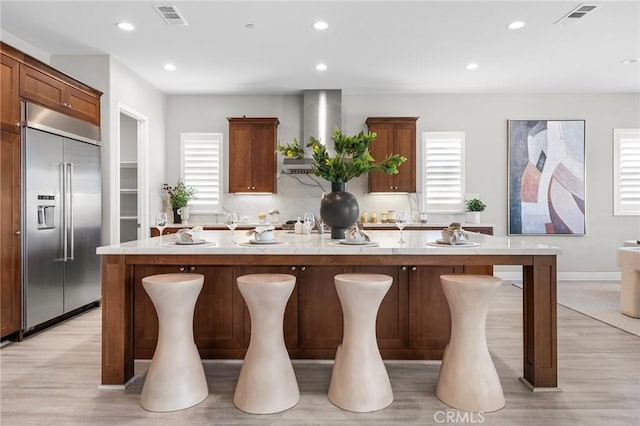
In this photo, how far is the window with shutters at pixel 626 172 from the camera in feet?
20.0

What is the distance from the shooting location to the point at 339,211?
9.12 ft

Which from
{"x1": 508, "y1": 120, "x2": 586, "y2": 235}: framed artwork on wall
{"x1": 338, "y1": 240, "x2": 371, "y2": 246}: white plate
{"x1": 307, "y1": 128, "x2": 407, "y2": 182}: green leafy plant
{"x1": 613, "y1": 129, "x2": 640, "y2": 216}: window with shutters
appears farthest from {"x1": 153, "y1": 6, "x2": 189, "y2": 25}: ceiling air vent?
{"x1": 613, "y1": 129, "x2": 640, "y2": 216}: window with shutters

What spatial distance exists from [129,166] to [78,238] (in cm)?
202

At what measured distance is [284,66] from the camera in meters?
4.85

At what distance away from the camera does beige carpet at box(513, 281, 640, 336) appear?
3.78 metres

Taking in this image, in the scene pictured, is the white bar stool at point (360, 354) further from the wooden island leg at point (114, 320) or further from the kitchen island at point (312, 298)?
the wooden island leg at point (114, 320)

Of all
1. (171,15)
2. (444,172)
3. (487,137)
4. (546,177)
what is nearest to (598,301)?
(546,177)

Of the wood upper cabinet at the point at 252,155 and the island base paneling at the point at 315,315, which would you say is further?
the wood upper cabinet at the point at 252,155

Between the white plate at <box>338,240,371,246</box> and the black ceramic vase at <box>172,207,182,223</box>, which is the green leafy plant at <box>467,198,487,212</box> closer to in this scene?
the white plate at <box>338,240,371,246</box>

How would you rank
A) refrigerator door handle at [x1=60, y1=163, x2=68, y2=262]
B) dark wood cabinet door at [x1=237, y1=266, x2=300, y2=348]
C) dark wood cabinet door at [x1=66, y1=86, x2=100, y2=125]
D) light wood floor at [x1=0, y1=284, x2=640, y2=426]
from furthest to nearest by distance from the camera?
dark wood cabinet door at [x1=66, y1=86, x2=100, y2=125]
refrigerator door handle at [x1=60, y1=163, x2=68, y2=262]
dark wood cabinet door at [x1=237, y1=266, x2=300, y2=348]
light wood floor at [x1=0, y1=284, x2=640, y2=426]

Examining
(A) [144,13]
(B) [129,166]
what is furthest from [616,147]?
(B) [129,166]

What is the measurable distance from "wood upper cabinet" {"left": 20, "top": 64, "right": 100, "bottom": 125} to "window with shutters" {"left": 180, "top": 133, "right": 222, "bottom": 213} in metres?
1.80

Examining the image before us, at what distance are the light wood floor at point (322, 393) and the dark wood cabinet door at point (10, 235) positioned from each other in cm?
25

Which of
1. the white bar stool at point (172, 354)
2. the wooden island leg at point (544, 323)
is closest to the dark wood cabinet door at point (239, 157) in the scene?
the white bar stool at point (172, 354)
